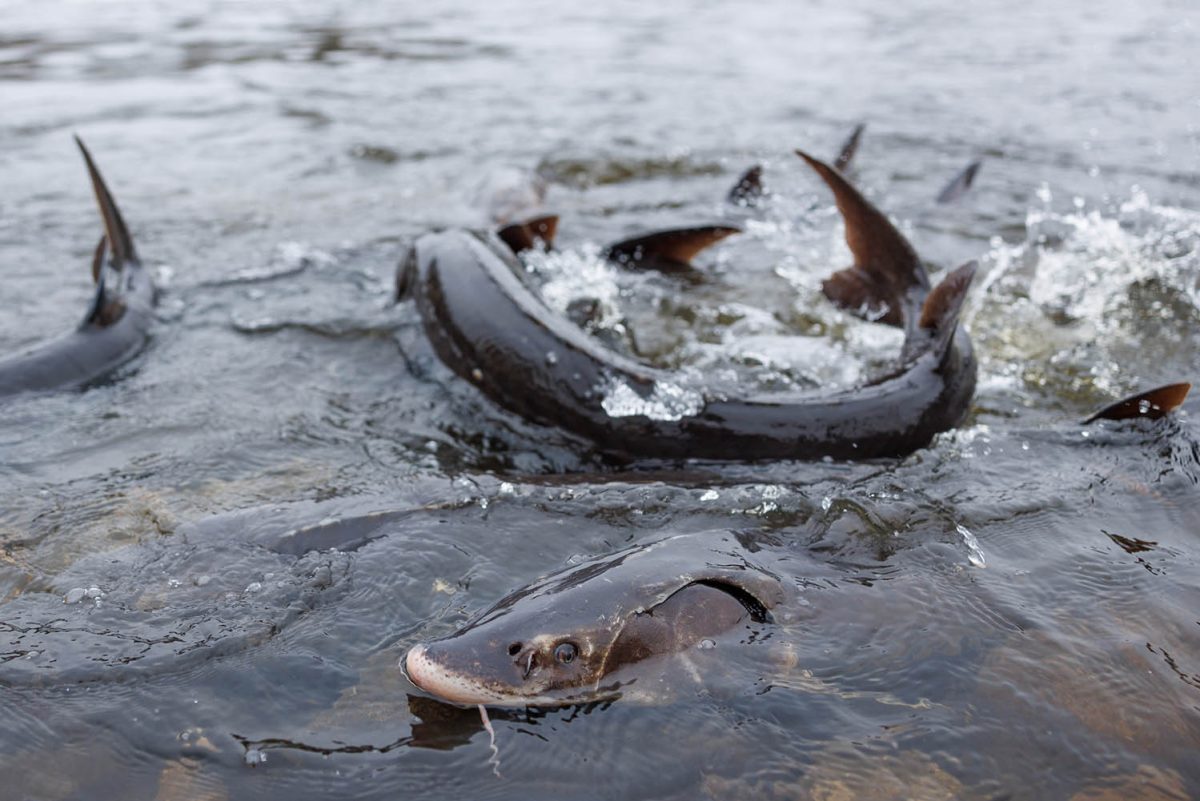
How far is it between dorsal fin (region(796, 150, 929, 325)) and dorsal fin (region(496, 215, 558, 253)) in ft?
5.61

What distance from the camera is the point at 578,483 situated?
330 cm

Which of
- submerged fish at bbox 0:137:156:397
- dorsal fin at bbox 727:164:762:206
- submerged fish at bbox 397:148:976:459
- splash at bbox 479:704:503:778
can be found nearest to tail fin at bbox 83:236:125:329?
submerged fish at bbox 0:137:156:397

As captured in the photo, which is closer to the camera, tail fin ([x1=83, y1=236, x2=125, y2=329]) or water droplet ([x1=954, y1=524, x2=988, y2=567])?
water droplet ([x1=954, y1=524, x2=988, y2=567])

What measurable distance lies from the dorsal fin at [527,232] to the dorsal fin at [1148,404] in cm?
292

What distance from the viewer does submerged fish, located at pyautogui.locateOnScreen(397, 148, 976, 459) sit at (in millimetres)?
3559

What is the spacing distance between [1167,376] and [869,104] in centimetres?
562

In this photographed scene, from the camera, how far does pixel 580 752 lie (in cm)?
217

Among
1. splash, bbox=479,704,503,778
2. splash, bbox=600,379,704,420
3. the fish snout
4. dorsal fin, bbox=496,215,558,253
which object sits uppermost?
dorsal fin, bbox=496,215,558,253

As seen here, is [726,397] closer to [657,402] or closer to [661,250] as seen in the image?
[657,402]

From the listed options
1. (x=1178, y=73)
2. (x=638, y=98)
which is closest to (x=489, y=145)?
(x=638, y=98)

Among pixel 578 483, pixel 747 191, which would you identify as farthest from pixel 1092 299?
pixel 578 483

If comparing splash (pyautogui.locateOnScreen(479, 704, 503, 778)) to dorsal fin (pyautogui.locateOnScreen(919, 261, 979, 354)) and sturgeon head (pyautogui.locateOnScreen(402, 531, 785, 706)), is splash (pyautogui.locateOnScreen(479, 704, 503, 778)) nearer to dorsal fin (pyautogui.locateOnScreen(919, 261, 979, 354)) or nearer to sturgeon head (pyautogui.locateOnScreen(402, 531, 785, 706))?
sturgeon head (pyautogui.locateOnScreen(402, 531, 785, 706))

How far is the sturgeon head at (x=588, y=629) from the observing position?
2.23m

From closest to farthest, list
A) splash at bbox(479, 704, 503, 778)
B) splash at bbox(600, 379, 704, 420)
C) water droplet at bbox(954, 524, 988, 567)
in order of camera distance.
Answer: splash at bbox(479, 704, 503, 778) < water droplet at bbox(954, 524, 988, 567) < splash at bbox(600, 379, 704, 420)
